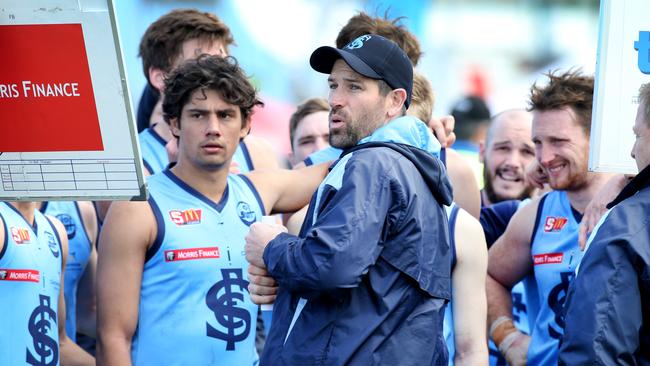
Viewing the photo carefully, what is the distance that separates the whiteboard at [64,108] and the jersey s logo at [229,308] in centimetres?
108

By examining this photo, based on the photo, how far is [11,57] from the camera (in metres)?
3.67

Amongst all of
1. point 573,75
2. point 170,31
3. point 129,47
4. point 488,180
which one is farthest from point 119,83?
point 129,47

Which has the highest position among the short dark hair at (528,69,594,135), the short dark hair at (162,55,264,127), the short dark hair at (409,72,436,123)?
the short dark hair at (162,55,264,127)

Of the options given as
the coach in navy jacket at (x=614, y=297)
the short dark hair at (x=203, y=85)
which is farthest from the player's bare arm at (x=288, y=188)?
the coach in navy jacket at (x=614, y=297)

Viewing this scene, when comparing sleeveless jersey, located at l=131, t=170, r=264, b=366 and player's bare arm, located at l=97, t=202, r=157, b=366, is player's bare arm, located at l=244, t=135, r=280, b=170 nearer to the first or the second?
sleeveless jersey, located at l=131, t=170, r=264, b=366

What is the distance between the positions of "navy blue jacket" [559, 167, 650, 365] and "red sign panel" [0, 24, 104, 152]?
1.64 meters

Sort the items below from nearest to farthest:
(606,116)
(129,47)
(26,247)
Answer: (606,116) → (26,247) → (129,47)

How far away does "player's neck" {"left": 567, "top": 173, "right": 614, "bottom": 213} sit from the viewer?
5.28m

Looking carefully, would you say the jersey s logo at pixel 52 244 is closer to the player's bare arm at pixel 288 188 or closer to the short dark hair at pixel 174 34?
the player's bare arm at pixel 288 188

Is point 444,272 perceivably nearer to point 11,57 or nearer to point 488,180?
point 11,57

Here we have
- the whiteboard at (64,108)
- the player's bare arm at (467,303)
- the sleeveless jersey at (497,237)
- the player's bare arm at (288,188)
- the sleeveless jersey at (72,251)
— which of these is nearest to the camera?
the whiteboard at (64,108)

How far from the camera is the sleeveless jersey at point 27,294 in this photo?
4391mm

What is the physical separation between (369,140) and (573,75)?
186cm

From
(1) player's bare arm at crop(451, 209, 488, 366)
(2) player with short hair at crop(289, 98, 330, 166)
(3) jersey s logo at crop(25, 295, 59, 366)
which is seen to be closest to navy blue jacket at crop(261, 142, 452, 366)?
(1) player's bare arm at crop(451, 209, 488, 366)
